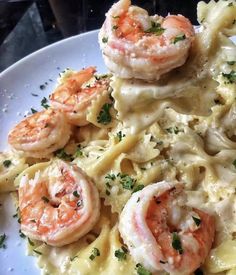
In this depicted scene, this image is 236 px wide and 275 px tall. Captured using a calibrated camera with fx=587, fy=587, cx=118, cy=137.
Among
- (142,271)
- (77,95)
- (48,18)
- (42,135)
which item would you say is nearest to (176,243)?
(142,271)

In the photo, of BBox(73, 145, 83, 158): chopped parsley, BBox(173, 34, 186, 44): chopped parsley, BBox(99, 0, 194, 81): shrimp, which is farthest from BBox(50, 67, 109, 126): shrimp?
BBox(173, 34, 186, 44): chopped parsley

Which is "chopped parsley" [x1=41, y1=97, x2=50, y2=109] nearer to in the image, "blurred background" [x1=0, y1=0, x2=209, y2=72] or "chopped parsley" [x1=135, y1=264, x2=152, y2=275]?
"blurred background" [x1=0, y1=0, x2=209, y2=72]

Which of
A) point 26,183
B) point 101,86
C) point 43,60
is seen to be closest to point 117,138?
point 101,86

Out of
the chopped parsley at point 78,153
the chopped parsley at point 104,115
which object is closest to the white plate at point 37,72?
the chopped parsley at point 78,153

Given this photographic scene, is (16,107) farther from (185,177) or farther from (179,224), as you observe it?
(179,224)

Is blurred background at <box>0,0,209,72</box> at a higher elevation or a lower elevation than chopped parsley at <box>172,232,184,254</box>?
lower

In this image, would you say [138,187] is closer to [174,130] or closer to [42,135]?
[174,130]
